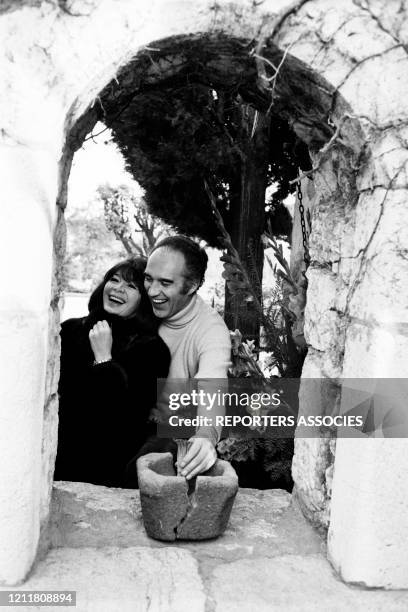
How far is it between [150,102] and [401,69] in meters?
2.76

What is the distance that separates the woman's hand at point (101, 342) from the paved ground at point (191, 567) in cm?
65

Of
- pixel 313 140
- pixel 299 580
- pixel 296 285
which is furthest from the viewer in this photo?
pixel 296 285

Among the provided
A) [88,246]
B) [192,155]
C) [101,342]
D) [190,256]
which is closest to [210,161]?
[192,155]

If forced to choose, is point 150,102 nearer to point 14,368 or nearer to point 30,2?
point 30,2

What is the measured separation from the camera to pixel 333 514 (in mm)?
1832

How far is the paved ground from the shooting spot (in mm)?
1631

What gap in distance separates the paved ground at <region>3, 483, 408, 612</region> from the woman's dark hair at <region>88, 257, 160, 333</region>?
87 centimetres

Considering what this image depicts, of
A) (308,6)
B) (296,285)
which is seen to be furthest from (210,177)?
(308,6)

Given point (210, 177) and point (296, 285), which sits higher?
point (210, 177)

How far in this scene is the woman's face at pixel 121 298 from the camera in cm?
273

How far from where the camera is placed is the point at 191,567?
1.79 m

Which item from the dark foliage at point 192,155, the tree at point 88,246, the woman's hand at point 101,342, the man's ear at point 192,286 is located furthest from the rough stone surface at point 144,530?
the tree at point 88,246

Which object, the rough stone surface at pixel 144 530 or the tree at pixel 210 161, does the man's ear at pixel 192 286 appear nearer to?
the rough stone surface at pixel 144 530

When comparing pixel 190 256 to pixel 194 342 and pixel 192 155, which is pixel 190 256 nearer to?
pixel 194 342
